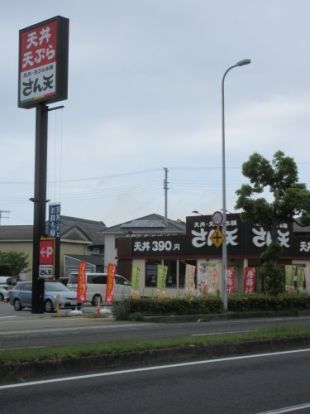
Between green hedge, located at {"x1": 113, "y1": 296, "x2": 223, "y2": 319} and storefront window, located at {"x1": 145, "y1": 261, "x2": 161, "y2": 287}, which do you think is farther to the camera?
storefront window, located at {"x1": 145, "y1": 261, "x2": 161, "y2": 287}

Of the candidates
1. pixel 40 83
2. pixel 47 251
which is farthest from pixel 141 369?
pixel 40 83

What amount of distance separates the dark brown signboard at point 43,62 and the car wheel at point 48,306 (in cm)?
876

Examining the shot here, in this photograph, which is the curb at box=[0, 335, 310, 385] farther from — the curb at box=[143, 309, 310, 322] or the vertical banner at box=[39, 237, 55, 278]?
the vertical banner at box=[39, 237, 55, 278]

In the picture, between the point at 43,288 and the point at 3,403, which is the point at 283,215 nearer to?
the point at 43,288

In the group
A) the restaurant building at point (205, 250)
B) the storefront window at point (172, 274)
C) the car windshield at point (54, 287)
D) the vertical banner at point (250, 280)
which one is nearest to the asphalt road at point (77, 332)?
the car windshield at point (54, 287)

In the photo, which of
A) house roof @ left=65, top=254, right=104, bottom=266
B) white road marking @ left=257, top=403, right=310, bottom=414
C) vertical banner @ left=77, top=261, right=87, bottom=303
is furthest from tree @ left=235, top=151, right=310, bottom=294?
house roof @ left=65, top=254, right=104, bottom=266

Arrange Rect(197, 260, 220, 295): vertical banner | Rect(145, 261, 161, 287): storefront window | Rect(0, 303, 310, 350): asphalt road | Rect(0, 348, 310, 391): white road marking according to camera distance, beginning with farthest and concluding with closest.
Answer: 1. Rect(145, 261, 161, 287): storefront window
2. Rect(197, 260, 220, 295): vertical banner
3. Rect(0, 303, 310, 350): asphalt road
4. Rect(0, 348, 310, 391): white road marking

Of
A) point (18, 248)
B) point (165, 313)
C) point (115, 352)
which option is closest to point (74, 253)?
point (18, 248)

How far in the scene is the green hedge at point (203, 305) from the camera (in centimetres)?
2178

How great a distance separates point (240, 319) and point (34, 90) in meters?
12.9

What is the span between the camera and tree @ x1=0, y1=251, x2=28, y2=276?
56438 mm

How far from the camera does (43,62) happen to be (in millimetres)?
26094

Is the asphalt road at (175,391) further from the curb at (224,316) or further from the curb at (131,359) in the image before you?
the curb at (224,316)

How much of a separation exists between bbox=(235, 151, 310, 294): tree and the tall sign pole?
8449 mm
